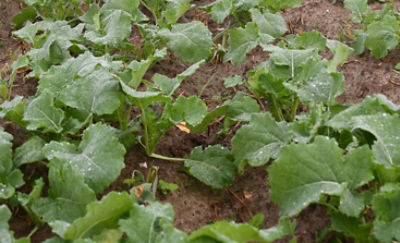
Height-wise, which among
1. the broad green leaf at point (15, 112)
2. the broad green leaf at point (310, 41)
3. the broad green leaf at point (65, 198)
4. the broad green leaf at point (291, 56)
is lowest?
the broad green leaf at point (310, 41)

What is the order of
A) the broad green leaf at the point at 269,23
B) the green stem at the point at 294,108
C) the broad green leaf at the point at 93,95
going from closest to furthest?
the broad green leaf at the point at 93,95 < the green stem at the point at 294,108 < the broad green leaf at the point at 269,23

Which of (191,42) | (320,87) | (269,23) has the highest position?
(320,87)

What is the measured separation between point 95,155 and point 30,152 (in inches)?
14.8

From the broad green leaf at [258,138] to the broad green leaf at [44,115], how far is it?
2.73 feet

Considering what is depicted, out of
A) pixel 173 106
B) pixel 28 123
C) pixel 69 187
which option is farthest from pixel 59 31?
pixel 69 187

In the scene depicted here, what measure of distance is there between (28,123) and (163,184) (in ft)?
2.37

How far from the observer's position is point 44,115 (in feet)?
8.50

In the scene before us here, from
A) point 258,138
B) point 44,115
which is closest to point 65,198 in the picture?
point 44,115

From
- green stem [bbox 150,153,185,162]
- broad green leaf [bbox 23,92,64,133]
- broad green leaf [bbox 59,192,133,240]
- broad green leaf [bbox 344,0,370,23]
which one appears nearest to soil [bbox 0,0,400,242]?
green stem [bbox 150,153,185,162]

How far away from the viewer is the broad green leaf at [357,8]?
3.63m

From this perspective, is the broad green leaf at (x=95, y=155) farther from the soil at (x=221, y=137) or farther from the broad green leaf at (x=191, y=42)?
the broad green leaf at (x=191, y=42)

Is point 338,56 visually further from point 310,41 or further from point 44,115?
point 44,115

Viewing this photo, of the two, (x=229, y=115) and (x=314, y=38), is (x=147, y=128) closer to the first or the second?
(x=229, y=115)

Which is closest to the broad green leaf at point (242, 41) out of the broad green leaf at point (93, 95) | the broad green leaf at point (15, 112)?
the broad green leaf at point (93, 95)
